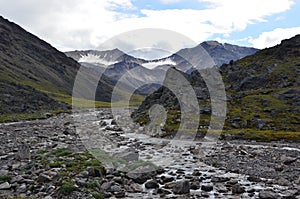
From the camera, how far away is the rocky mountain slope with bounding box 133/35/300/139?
70625 millimetres

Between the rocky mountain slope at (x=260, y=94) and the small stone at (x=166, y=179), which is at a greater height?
the rocky mountain slope at (x=260, y=94)

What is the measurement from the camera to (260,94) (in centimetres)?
9119

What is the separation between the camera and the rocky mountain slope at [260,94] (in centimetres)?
7062

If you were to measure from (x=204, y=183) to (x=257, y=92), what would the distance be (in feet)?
235

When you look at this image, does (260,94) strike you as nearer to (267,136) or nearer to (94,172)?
(267,136)

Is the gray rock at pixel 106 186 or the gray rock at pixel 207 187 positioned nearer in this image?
the gray rock at pixel 106 186

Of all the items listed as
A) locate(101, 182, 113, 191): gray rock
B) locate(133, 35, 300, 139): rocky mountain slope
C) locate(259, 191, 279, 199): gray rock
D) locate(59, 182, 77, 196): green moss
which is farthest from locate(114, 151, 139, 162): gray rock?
locate(133, 35, 300, 139): rocky mountain slope

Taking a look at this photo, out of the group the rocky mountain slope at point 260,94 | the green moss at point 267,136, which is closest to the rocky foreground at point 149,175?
the green moss at point 267,136

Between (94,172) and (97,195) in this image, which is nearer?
(97,195)

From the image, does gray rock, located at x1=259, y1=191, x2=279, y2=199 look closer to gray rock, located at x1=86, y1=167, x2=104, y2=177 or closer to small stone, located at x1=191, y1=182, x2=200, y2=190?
small stone, located at x1=191, y1=182, x2=200, y2=190

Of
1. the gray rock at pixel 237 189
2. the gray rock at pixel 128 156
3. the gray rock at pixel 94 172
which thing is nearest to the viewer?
the gray rock at pixel 237 189

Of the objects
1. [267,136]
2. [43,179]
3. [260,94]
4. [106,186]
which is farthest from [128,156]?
[260,94]

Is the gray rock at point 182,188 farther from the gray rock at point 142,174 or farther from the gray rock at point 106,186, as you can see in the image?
the gray rock at point 106,186

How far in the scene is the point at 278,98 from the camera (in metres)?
84.7
